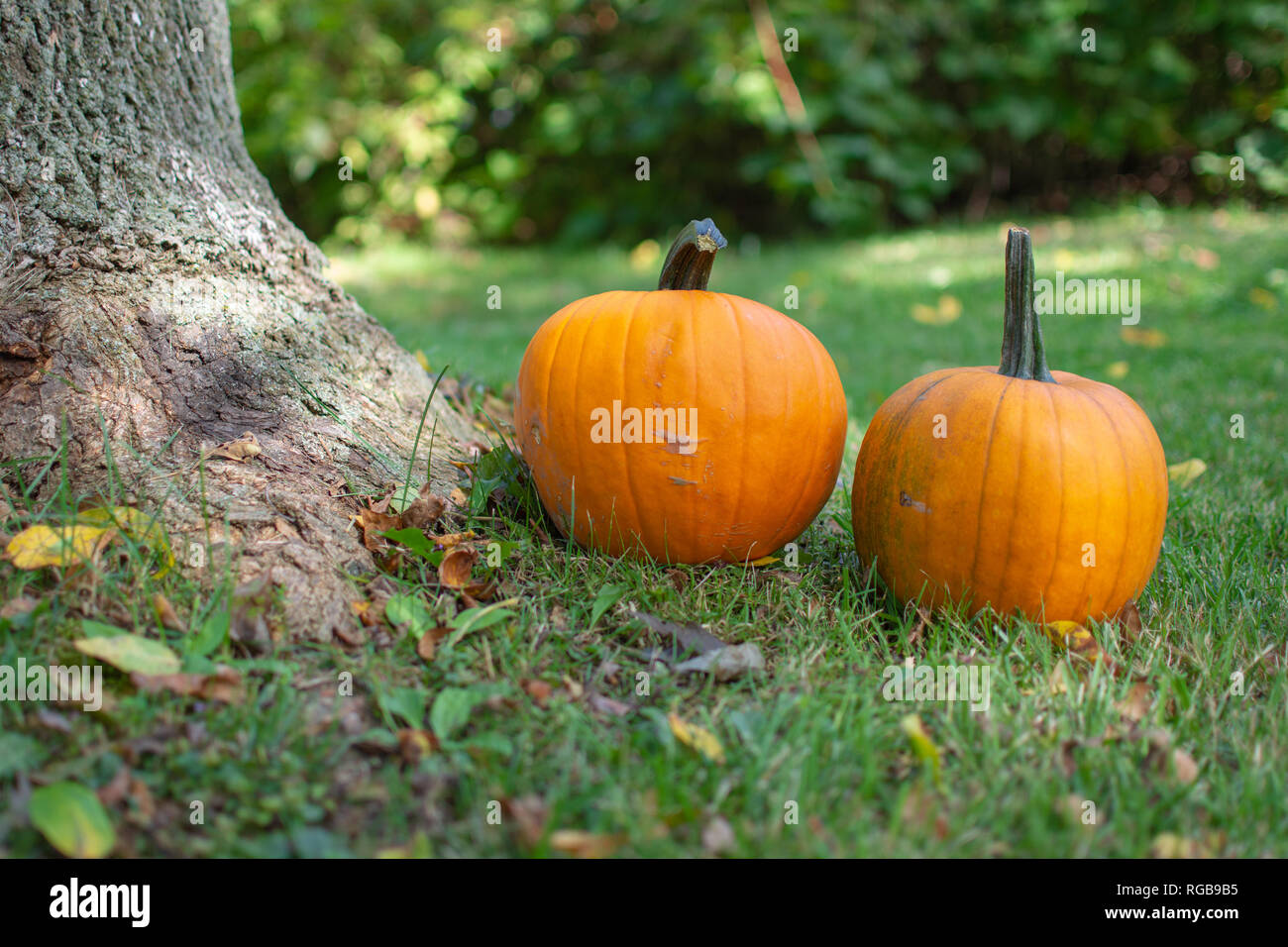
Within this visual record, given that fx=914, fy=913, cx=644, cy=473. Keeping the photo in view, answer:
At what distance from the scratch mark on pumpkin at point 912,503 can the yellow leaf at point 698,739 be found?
71cm

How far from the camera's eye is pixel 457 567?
1.89 m

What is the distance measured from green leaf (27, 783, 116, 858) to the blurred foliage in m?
7.44

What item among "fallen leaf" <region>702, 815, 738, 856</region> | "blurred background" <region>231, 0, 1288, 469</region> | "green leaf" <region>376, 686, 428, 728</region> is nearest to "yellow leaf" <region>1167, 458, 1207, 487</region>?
"fallen leaf" <region>702, 815, 738, 856</region>

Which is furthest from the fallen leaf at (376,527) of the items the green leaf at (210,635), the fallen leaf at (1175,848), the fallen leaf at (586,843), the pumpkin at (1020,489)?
the fallen leaf at (1175,848)

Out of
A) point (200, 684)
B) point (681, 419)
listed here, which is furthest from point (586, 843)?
point (681, 419)

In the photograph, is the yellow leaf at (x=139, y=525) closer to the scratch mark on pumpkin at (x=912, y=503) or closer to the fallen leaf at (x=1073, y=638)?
the scratch mark on pumpkin at (x=912, y=503)

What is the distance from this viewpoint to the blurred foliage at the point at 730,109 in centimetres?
798

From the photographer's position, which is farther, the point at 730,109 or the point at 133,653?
the point at 730,109

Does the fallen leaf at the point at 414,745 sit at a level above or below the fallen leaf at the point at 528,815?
above

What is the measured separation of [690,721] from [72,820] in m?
0.93

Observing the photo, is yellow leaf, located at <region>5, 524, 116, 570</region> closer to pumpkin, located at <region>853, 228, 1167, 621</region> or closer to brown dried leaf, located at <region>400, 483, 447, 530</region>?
brown dried leaf, located at <region>400, 483, 447, 530</region>

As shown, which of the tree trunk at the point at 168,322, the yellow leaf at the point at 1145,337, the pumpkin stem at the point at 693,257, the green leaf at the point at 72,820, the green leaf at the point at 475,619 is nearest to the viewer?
the green leaf at the point at 72,820

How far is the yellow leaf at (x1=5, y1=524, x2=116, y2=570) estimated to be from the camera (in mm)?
1592

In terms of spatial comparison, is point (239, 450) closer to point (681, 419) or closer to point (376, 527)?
point (376, 527)
